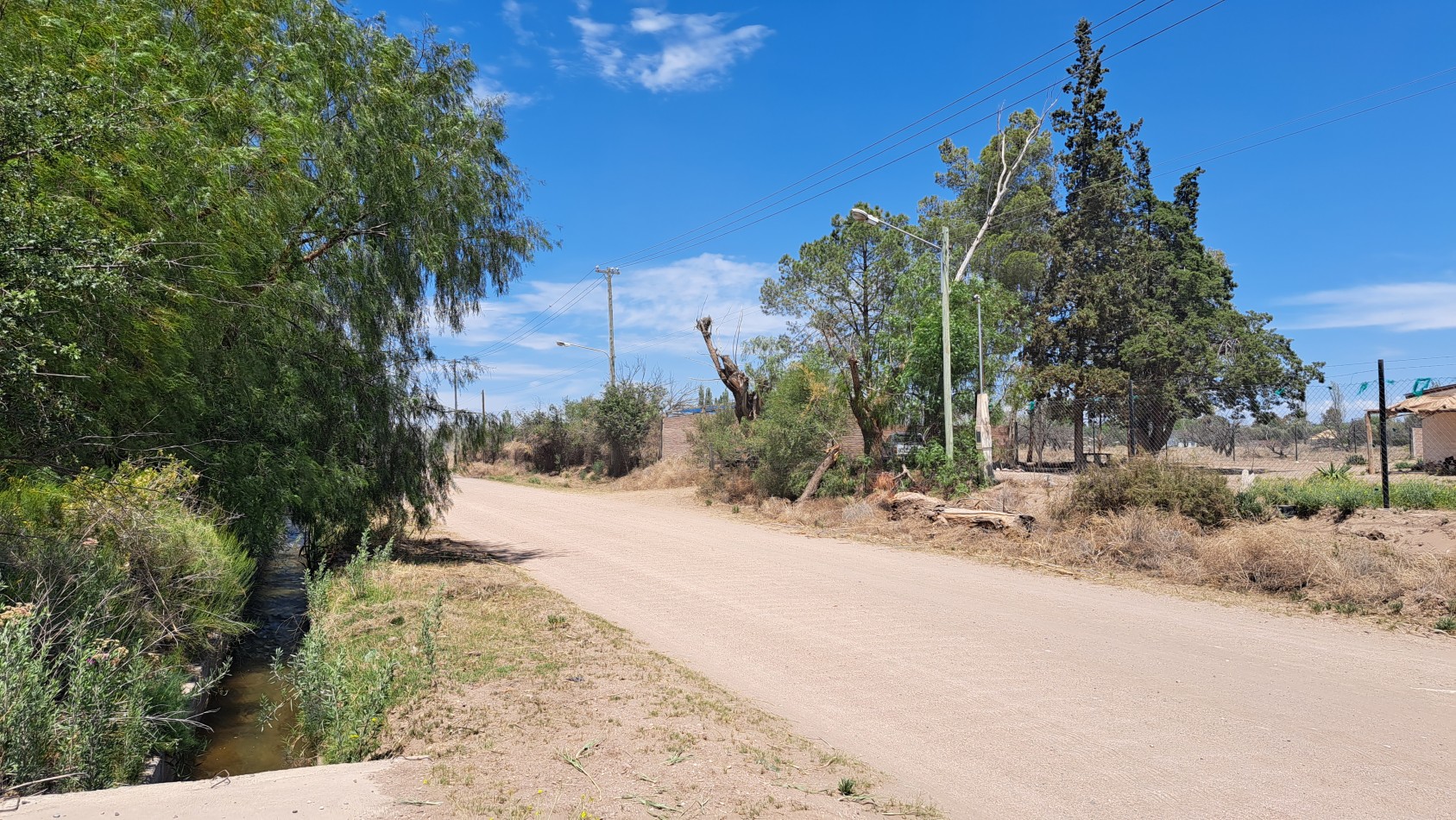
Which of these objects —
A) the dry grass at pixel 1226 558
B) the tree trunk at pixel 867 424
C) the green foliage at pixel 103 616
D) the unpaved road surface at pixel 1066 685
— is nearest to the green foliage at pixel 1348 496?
the dry grass at pixel 1226 558

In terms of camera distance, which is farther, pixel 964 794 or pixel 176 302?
pixel 176 302

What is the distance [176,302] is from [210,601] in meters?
2.96

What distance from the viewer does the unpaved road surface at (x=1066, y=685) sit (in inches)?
178

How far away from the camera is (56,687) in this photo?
4539 mm

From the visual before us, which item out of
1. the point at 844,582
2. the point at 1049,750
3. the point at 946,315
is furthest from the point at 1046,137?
the point at 1049,750

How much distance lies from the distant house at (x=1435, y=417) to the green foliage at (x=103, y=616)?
89.0ft

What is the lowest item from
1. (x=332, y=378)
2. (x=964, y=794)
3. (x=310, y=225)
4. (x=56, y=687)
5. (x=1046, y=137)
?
(x=964, y=794)

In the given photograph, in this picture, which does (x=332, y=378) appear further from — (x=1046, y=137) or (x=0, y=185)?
(x=1046, y=137)

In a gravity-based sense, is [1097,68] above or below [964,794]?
above

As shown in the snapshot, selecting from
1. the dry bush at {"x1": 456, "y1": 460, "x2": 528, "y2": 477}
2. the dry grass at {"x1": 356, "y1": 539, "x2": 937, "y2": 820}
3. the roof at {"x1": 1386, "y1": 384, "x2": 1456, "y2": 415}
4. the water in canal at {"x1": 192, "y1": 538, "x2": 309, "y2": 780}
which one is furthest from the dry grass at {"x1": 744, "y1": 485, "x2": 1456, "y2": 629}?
the dry bush at {"x1": 456, "y1": 460, "x2": 528, "y2": 477}

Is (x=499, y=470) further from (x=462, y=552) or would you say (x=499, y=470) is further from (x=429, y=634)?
(x=429, y=634)

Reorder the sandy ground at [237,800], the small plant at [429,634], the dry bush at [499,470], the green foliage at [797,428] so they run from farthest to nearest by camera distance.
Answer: the dry bush at [499,470], the green foliage at [797,428], the small plant at [429,634], the sandy ground at [237,800]

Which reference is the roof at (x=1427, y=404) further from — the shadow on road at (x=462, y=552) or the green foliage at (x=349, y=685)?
the green foliage at (x=349, y=685)

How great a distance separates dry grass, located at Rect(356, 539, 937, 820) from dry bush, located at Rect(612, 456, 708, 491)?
874 inches
